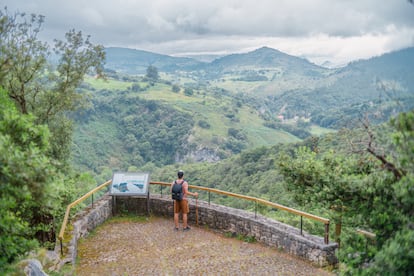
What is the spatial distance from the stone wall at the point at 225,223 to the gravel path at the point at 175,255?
209 millimetres

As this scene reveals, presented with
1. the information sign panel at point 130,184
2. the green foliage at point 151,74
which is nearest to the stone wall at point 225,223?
the information sign panel at point 130,184

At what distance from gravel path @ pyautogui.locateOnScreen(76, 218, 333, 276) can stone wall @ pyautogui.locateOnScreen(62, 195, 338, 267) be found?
0.21 meters

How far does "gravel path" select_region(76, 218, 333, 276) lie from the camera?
7340mm

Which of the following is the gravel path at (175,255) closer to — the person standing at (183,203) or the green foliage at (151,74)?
the person standing at (183,203)

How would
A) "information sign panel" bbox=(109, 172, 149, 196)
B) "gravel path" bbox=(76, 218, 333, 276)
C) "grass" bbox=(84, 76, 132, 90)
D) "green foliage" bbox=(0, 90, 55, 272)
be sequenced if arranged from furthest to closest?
1. "grass" bbox=(84, 76, 132, 90)
2. "information sign panel" bbox=(109, 172, 149, 196)
3. "gravel path" bbox=(76, 218, 333, 276)
4. "green foliage" bbox=(0, 90, 55, 272)

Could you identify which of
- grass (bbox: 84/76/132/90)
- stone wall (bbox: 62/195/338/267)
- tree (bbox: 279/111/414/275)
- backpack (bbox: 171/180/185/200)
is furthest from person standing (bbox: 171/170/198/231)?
grass (bbox: 84/76/132/90)

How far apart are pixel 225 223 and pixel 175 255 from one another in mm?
1840

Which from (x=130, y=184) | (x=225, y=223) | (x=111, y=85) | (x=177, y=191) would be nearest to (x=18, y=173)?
(x=177, y=191)

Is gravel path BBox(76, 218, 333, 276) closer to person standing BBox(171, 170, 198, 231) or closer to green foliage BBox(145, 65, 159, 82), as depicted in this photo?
person standing BBox(171, 170, 198, 231)

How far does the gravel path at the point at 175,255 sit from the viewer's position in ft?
24.1

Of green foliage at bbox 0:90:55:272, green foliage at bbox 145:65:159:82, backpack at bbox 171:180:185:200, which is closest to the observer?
green foliage at bbox 0:90:55:272

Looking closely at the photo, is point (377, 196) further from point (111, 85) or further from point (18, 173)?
point (111, 85)

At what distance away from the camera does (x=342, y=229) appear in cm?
805

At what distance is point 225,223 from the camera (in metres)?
9.52
